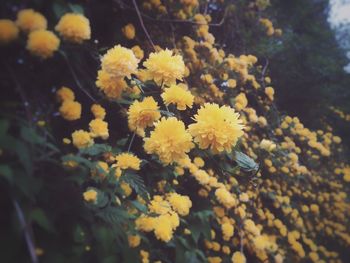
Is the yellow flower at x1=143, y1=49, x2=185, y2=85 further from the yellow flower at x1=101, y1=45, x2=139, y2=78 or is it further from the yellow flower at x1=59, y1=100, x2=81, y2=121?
the yellow flower at x1=59, y1=100, x2=81, y2=121

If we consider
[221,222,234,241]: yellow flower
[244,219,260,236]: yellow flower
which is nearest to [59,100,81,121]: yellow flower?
[221,222,234,241]: yellow flower

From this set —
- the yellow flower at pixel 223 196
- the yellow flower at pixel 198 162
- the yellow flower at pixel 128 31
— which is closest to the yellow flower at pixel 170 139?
the yellow flower at pixel 128 31

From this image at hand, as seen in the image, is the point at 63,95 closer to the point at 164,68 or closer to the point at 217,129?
→ the point at 164,68

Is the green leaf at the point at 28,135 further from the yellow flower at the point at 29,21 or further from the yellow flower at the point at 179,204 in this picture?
the yellow flower at the point at 179,204

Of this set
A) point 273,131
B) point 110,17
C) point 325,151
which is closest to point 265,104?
point 273,131

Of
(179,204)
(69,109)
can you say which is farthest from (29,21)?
(179,204)

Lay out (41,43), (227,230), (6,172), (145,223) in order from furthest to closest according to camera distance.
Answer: (227,230)
(145,223)
(41,43)
(6,172)
